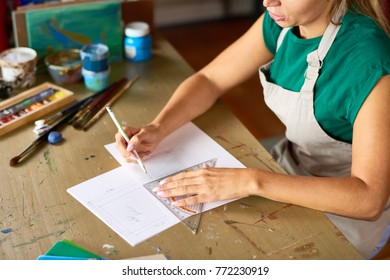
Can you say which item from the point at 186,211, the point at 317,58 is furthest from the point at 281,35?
the point at 186,211

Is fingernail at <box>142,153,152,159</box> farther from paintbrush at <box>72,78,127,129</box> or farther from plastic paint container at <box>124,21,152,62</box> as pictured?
plastic paint container at <box>124,21,152,62</box>

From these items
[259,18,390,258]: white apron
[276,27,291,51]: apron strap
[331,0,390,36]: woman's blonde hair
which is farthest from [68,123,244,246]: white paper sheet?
[331,0,390,36]: woman's blonde hair

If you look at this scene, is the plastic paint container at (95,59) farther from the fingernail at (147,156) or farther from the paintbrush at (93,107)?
the fingernail at (147,156)

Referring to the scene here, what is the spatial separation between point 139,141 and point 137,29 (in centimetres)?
54

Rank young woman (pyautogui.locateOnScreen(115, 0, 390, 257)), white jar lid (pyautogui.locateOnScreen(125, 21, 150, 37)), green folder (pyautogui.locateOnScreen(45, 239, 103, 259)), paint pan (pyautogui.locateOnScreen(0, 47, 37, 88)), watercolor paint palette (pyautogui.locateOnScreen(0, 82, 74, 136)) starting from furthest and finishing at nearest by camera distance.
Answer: white jar lid (pyautogui.locateOnScreen(125, 21, 150, 37)) → paint pan (pyautogui.locateOnScreen(0, 47, 37, 88)) → watercolor paint palette (pyautogui.locateOnScreen(0, 82, 74, 136)) → young woman (pyautogui.locateOnScreen(115, 0, 390, 257)) → green folder (pyautogui.locateOnScreen(45, 239, 103, 259))

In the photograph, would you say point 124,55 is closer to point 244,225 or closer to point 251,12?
point 244,225

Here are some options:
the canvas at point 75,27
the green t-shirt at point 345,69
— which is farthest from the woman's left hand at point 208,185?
the canvas at point 75,27

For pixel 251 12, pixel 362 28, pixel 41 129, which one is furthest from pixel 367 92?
pixel 251 12

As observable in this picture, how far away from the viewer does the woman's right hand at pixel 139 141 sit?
1285mm

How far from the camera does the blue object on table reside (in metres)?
1.34

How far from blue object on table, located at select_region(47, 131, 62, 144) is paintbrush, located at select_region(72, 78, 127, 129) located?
0.22 feet

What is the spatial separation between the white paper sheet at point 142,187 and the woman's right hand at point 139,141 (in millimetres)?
18

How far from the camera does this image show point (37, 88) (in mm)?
1531

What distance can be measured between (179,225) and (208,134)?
0.36 m
